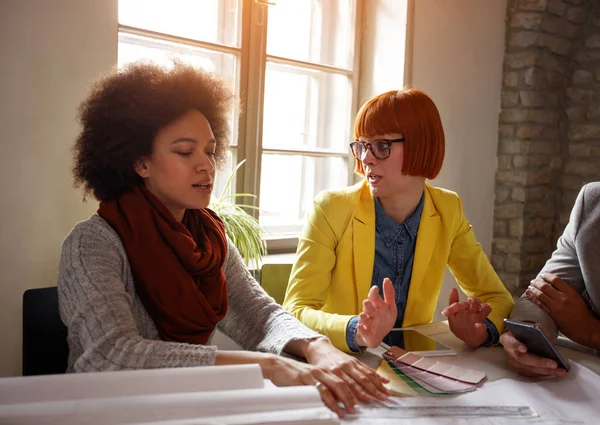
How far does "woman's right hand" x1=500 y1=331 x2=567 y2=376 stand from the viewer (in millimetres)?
1305

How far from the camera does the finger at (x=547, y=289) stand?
1.63 m

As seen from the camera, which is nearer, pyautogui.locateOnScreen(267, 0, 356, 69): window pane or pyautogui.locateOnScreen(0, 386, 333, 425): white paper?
pyautogui.locateOnScreen(0, 386, 333, 425): white paper

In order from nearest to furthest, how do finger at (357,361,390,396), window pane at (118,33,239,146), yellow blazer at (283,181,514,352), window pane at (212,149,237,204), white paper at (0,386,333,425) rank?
white paper at (0,386,333,425)
finger at (357,361,390,396)
yellow blazer at (283,181,514,352)
window pane at (118,33,239,146)
window pane at (212,149,237,204)

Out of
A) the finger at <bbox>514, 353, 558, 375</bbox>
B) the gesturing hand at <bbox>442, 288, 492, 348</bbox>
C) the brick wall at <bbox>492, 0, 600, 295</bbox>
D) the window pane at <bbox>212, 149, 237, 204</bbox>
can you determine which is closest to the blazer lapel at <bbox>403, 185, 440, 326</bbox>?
the gesturing hand at <bbox>442, 288, 492, 348</bbox>

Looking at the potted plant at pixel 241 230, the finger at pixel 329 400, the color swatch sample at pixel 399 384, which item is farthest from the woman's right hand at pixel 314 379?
the potted plant at pixel 241 230

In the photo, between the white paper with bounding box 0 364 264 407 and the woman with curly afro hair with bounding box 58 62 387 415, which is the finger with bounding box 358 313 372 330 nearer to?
the woman with curly afro hair with bounding box 58 62 387 415

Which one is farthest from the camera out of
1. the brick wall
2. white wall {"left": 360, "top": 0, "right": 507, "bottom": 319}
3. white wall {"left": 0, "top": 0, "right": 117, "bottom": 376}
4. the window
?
the brick wall

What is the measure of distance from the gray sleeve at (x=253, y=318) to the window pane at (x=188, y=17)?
1551 mm

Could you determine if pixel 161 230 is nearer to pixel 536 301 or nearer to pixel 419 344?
pixel 419 344

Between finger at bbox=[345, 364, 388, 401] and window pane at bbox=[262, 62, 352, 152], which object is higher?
window pane at bbox=[262, 62, 352, 152]

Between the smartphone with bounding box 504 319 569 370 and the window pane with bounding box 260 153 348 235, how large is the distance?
1.98m

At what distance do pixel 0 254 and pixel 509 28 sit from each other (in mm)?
3291

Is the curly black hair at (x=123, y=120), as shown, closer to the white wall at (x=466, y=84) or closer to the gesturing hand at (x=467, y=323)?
the gesturing hand at (x=467, y=323)

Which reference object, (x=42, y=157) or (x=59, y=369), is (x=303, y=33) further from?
(x=59, y=369)
